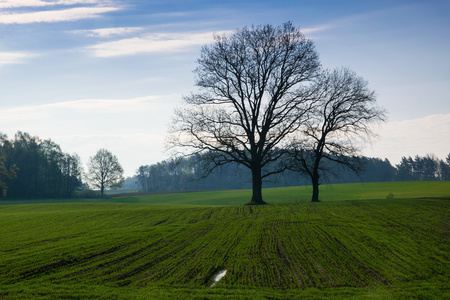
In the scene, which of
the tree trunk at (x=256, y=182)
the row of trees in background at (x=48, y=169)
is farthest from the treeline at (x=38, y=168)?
the tree trunk at (x=256, y=182)

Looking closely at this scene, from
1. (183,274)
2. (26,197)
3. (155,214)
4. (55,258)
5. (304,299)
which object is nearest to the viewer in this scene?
(304,299)

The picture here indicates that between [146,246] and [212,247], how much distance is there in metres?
3.13

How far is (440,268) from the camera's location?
12.8 m

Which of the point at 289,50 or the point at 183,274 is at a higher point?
the point at 289,50

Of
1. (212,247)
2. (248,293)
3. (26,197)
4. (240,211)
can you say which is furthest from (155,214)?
(26,197)

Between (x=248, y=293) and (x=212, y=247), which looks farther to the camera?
(x=212, y=247)

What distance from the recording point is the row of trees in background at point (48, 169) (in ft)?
249

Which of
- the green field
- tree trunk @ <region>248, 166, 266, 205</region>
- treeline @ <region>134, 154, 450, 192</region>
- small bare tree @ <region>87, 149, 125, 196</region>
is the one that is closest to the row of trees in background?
small bare tree @ <region>87, 149, 125, 196</region>

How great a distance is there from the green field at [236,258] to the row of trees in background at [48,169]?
192 feet

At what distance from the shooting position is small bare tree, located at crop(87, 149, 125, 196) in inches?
3486

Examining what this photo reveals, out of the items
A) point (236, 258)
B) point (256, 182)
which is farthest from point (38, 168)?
point (236, 258)

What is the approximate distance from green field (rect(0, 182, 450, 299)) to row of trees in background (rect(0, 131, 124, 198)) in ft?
192

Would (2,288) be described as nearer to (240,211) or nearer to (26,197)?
(240,211)

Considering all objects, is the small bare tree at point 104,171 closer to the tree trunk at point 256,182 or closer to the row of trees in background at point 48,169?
the row of trees in background at point 48,169
